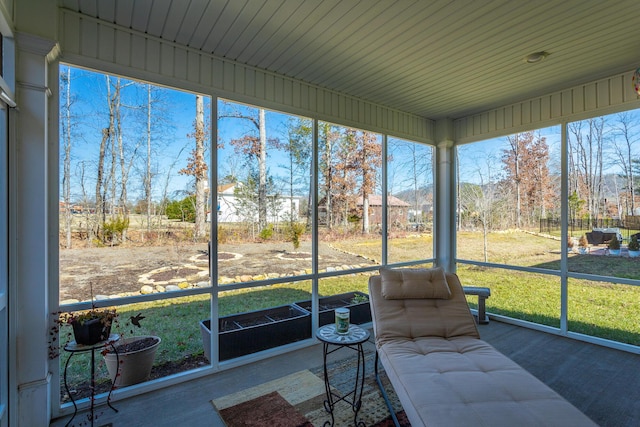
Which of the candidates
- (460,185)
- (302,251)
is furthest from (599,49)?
(302,251)

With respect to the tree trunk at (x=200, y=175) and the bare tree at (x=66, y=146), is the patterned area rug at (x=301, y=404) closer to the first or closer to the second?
the tree trunk at (x=200, y=175)

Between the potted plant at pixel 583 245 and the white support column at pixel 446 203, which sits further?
the white support column at pixel 446 203

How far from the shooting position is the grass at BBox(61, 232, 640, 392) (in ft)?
10.3

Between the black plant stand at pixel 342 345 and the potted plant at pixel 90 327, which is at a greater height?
the potted plant at pixel 90 327

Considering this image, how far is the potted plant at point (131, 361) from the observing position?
8.16 feet

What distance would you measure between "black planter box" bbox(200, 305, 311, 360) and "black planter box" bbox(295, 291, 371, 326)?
0.22 m

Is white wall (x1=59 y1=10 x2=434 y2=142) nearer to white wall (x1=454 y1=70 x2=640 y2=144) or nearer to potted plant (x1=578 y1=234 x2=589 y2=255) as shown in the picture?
white wall (x1=454 y1=70 x2=640 y2=144)

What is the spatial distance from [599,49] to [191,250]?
13.7ft

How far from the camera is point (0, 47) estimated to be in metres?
1.92

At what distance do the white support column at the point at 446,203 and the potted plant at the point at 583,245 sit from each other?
1.54 meters

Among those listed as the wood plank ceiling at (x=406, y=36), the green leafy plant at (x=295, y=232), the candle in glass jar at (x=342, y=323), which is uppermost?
the wood plank ceiling at (x=406, y=36)

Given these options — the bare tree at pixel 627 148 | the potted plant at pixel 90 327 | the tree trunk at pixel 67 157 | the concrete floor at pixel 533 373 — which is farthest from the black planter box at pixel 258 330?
the bare tree at pixel 627 148

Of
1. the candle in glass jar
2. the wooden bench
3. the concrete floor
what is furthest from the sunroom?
the candle in glass jar

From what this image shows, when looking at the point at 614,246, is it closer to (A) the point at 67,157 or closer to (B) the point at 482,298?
(B) the point at 482,298
